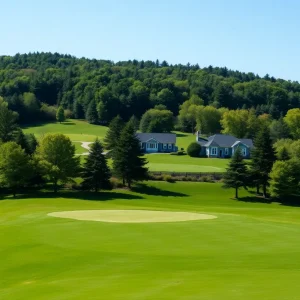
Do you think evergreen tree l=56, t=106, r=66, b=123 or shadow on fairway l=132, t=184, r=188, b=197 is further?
evergreen tree l=56, t=106, r=66, b=123

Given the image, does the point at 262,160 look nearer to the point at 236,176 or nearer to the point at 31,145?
the point at 236,176

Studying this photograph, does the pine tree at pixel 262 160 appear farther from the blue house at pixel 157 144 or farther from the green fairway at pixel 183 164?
the blue house at pixel 157 144

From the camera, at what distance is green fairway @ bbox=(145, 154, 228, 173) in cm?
8300

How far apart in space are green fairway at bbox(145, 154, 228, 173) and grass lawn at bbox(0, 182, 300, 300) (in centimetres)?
4347

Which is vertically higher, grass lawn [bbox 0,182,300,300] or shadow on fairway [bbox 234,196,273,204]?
grass lawn [bbox 0,182,300,300]

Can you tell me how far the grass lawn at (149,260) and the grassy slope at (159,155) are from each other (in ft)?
149

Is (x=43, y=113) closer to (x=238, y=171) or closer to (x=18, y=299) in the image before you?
(x=238, y=171)

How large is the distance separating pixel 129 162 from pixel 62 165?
28.4 ft

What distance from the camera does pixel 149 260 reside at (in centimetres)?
2452

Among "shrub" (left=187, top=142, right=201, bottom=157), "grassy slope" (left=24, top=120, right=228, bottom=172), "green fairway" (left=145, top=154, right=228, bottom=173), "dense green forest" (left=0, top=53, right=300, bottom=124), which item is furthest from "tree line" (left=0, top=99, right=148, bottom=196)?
"dense green forest" (left=0, top=53, right=300, bottom=124)

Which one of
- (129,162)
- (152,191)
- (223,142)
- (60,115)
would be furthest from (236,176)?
(60,115)

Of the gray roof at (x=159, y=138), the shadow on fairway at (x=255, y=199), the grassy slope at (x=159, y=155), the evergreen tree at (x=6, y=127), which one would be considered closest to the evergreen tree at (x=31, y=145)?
the evergreen tree at (x=6, y=127)

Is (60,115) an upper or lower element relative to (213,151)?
upper

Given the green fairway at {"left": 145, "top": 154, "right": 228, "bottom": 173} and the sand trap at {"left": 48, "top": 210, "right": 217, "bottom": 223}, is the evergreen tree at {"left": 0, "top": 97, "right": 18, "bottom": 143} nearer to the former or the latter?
the green fairway at {"left": 145, "top": 154, "right": 228, "bottom": 173}
